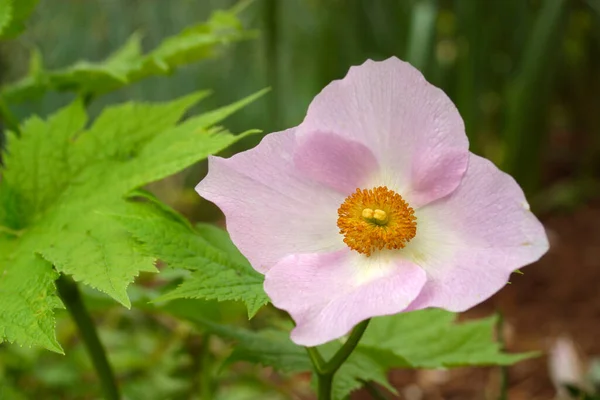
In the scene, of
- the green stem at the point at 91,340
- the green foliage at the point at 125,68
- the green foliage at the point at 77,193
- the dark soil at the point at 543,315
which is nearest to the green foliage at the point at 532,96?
the dark soil at the point at 543,315

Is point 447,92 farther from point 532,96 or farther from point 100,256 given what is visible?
point 100,256

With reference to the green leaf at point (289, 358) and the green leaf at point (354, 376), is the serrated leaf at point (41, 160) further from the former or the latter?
the green leaf at point (354, 376)

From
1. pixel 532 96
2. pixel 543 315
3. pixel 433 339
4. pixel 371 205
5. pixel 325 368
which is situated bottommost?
pixel 543 315

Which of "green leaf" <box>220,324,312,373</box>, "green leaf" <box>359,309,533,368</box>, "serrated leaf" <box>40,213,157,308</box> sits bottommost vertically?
"green leaf" <box>359,309,533,368</box>

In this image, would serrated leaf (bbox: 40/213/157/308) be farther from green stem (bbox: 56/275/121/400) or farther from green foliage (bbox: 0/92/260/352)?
green stem (bbox: 56/275/121/400)

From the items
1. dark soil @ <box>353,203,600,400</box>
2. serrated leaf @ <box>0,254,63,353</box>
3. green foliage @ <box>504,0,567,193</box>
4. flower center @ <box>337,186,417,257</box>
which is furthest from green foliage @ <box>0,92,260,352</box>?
green foliage @ <box>504,0,567,193</box>

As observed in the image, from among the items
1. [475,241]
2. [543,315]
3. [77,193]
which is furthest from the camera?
[543,315]

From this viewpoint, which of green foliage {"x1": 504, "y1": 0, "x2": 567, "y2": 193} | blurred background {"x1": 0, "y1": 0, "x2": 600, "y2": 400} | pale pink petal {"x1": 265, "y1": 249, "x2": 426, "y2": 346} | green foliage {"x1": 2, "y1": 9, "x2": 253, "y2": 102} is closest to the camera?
pale pink petal {"x1": 265, "y1": 249, "x2": 426, "y2": 346}

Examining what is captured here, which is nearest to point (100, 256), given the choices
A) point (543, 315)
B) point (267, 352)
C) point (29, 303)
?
point (29, 303)
